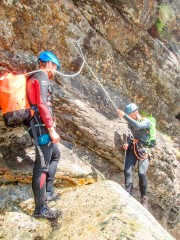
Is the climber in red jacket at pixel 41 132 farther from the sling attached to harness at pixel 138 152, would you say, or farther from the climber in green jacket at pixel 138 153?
the sling attached to harness at pixel 138 152

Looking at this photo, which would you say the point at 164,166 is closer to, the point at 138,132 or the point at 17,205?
the point at 138,132

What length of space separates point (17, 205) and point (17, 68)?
4.25 metres

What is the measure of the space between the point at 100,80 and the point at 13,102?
17.7 feet

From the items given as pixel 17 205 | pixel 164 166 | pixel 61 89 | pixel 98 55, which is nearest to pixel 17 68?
pixel 61 89

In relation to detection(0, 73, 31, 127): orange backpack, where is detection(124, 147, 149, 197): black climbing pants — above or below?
below

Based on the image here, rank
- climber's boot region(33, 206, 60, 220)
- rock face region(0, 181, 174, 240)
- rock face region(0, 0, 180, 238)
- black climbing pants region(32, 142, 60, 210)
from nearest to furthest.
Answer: rock face region(0, 181, 174, 240)
black climbing pants region(32, 142, 60, 210)
climber's boot region(33, 206, 60, 220)
rock face region(0, 0, 180, 238)

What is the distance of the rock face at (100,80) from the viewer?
8.56 meters

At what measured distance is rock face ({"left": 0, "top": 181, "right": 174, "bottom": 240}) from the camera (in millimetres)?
5309

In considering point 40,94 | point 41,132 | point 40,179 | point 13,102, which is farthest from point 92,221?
point 13,102

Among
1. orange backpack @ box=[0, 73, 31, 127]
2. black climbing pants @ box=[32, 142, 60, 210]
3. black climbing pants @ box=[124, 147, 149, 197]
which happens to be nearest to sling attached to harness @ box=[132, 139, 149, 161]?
black climbing pants @ box=[124, 147, 149, 197]

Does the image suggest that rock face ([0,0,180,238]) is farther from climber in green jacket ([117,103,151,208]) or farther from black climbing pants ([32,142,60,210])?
black climbing pants ([32,142,60,210])

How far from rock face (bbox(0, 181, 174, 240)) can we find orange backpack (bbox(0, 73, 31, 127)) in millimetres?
2232

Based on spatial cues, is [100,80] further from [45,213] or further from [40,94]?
[45,213]

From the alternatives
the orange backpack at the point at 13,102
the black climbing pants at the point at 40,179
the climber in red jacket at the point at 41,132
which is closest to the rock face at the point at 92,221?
the climber in red jacket at the point at 41,132
